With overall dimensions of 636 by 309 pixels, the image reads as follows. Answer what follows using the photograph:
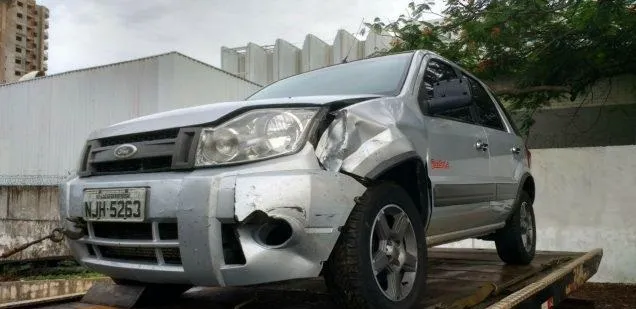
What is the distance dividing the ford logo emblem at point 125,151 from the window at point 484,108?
258 centimetres

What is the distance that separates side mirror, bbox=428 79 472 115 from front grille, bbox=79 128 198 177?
150 centimetres

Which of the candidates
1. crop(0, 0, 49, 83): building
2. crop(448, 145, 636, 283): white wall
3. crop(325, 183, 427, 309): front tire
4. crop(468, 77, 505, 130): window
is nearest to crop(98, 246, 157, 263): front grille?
crop(325, 183, 427, 309): front tire

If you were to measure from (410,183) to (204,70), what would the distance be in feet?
47.0

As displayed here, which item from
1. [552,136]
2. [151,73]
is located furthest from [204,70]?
[552,136]

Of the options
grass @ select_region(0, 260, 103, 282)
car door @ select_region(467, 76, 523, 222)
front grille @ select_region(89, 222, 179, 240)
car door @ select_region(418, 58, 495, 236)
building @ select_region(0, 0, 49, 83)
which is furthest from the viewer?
building @ select_region(0, 0, 49, 83)

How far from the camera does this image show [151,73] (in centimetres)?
1611

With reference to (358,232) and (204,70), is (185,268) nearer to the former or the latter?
(358,232)

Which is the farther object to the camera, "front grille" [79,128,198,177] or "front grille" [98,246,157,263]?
"front grille" [98,246,157,263]

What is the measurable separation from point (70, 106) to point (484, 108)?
1700 cm

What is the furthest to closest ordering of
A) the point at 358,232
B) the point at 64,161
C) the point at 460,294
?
the point at 64,161 → the point at 460,294 → the point at 358,232

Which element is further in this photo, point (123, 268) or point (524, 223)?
point (524, 223)

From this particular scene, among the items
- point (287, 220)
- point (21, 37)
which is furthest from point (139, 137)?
point (21, 37)

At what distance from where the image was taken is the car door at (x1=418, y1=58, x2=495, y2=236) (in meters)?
3.22

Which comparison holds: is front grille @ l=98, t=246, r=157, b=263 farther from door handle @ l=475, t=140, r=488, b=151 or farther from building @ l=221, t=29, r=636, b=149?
building @ l=221, t=29, r=636, b=149
